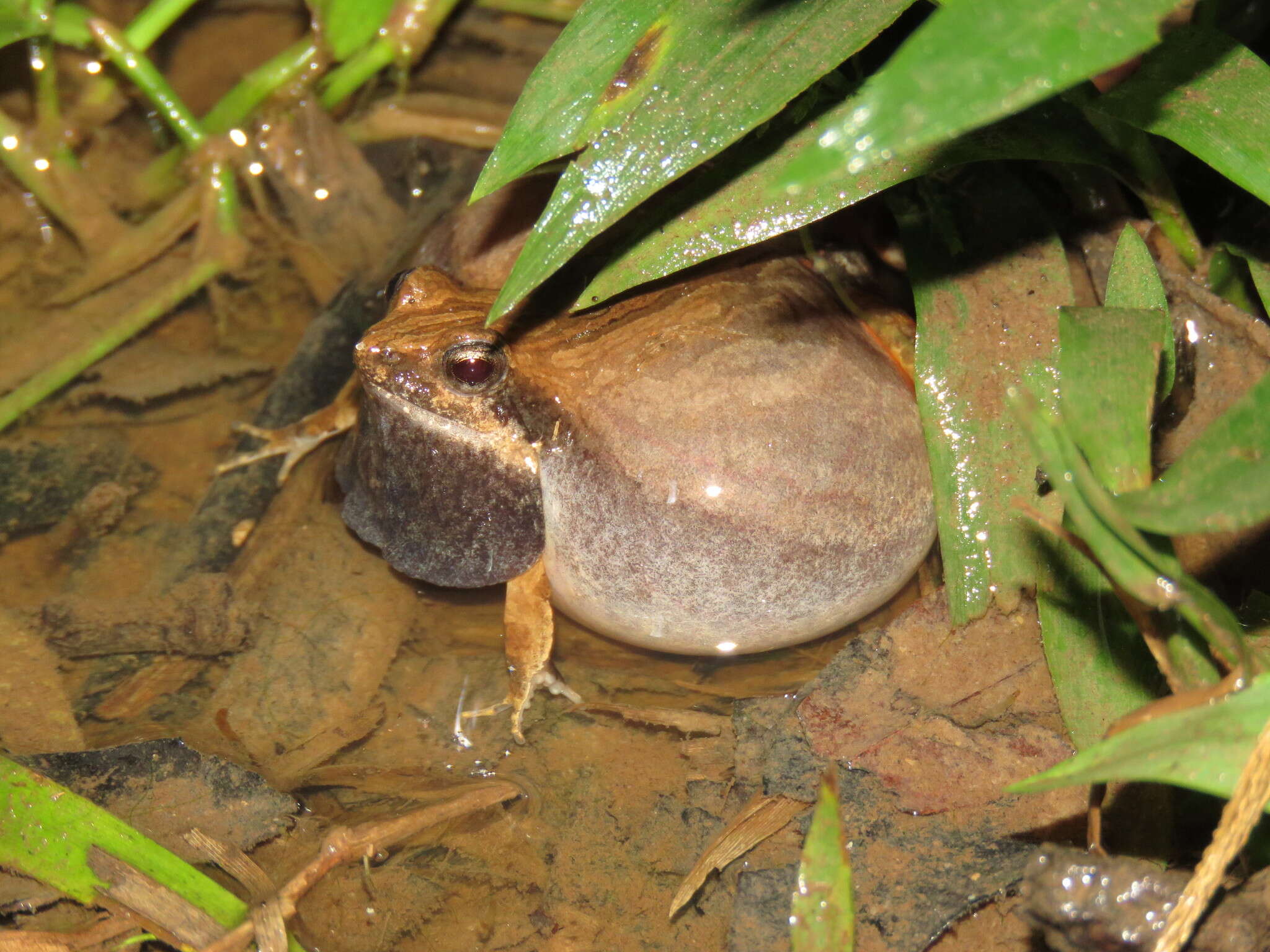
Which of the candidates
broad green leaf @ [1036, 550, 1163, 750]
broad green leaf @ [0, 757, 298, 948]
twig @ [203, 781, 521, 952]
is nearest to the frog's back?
broad green leaf @ [1036, 550, 1163, 750]

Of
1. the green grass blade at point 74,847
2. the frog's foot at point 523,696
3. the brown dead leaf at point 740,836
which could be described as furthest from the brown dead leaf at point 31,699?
the brown dead leaf at point 740,836

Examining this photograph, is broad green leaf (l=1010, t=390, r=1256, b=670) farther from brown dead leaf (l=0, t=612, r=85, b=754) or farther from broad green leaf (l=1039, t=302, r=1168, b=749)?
brown dead leaf (l=0, t=612, r=85, b=754)

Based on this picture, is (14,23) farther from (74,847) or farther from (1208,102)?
(1208,102)

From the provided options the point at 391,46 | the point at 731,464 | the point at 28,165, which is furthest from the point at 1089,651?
the point at 28,165

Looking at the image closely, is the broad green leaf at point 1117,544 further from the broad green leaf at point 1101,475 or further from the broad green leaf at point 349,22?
the broad green leaf at point 349,22

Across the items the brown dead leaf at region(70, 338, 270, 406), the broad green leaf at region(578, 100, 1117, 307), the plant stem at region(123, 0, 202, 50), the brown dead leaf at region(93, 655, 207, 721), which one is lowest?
the brown dead leaf at region(93, 655, 207, 721)

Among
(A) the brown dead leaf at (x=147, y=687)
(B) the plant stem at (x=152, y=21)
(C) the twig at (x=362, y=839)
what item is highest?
(B) the plant stem at (x=152, y=21)
